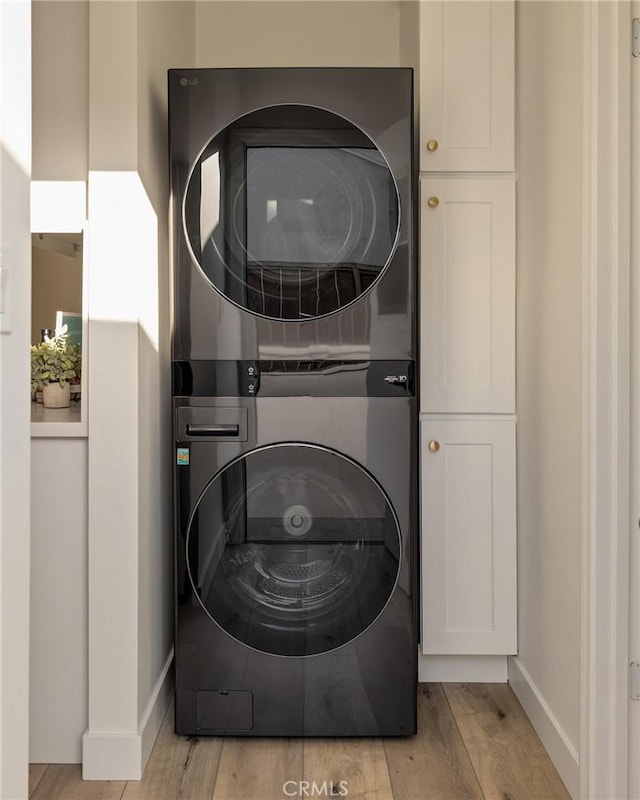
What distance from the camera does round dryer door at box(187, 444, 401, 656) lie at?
1926 mm

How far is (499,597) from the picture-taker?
2211 millimetres

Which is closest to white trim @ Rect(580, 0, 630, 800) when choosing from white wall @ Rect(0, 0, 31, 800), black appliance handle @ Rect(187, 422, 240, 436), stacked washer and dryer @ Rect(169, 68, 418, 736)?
stacked washer and dryer @ Rect(169, 68, 418, 736)

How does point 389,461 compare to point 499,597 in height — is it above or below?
above

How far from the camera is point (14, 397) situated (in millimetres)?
Answer: 1104

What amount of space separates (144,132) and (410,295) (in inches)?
32.1

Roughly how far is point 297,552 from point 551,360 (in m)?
0.84

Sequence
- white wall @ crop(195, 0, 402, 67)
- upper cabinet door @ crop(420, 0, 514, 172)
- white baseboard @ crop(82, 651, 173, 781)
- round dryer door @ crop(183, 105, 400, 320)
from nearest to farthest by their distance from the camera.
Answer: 1. white baseboard @ crop(82, 651, 173, 781)
2. round dryer door @ crop(183, 105, 400, 320)
3. upper cabinet door @ crop(420, 0, 514, 172)
4. white wall @ crop(195, 0, 402, 67)

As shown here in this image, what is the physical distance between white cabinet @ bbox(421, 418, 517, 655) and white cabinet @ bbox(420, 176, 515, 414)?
3.4 inches

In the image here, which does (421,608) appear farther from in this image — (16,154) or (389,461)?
(16,154)

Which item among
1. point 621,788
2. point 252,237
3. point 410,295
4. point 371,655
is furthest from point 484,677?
point 252,237

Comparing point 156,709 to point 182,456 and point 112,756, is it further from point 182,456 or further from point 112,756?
point 182,456

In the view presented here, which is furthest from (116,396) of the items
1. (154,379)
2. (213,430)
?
(213,430)

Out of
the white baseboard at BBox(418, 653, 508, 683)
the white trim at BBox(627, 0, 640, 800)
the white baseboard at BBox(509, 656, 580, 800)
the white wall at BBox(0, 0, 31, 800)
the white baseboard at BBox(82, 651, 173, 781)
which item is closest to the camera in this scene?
the white wall at BBox(0, 0, 31, 800)

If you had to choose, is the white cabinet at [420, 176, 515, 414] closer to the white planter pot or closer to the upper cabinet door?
the upper cabinet door
